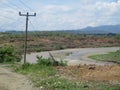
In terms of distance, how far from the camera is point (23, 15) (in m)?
35.1

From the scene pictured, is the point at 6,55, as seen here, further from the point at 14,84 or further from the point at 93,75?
the point at 93,75

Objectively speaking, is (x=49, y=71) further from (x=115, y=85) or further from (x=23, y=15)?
(x=23, y=15)

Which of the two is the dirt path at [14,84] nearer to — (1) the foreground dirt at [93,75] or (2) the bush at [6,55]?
(1) the foreground dirt at [93,75]

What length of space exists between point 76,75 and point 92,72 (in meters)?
1.01

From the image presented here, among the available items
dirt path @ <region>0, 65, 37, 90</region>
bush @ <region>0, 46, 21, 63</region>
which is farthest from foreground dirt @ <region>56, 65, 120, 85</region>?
bush @ <region>0, 46, 21, 63</region>

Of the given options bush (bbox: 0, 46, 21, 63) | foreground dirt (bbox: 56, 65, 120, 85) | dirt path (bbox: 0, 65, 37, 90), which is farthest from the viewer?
bush (bbox: 0, 46, 21, 63)

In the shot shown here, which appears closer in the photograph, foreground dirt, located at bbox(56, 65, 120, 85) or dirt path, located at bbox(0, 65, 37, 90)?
dirt path, located at bbox(0, 65, 37, 90)

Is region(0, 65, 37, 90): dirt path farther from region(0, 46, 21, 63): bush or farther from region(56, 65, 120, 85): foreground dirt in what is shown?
region(0, 46, 21, 63): bush

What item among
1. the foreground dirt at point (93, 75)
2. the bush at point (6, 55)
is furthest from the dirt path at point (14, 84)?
the bush at point (6, 55)

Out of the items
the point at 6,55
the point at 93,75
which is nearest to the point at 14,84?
the point at 93,75

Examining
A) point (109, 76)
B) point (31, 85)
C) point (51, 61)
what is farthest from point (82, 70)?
point (51, 61)

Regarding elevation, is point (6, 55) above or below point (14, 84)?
below

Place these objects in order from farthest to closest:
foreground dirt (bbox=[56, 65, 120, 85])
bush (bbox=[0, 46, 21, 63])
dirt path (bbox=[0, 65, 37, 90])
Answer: bush (bbox=[0, 46, 21, 63]), foreground dirt (bbox=[56, 65, 120, 85]), dirt path (bbox=[0, 65, 37, 90])

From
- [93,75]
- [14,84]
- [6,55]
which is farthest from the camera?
[6,55]
